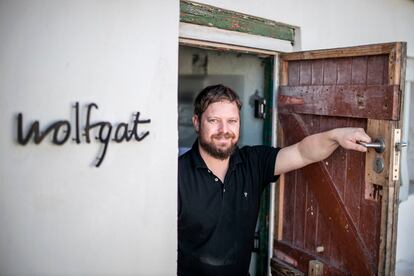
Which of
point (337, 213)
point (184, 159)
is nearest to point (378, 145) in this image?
point (337, 213)

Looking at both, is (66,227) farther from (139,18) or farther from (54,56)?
(139,18)

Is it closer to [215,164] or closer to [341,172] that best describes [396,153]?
[341,172]

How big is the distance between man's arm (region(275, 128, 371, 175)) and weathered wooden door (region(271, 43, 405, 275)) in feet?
0.31

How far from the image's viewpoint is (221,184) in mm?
2688

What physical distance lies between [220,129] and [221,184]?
38 centimetres

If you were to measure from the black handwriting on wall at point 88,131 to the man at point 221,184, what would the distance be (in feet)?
2.19

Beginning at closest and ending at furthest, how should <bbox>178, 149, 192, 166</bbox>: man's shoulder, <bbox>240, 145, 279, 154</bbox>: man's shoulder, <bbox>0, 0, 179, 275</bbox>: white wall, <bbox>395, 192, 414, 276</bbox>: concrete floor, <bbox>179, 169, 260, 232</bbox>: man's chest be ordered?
<bbox>0, 0, 179, 275</bbox>: white wall < <bbox>179, 169, 260, 232</bbox>: man's chest < <bbox>178, 149, 192, 166</bbox>: man's shoulder < <bbox>240, 145, 279, 154</bbox>: man's shoulder < <bbox>395, 192, 414, 276</bbox>: concrete floor

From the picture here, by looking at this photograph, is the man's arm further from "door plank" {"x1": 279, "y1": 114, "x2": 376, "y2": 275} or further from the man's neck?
the man's neck

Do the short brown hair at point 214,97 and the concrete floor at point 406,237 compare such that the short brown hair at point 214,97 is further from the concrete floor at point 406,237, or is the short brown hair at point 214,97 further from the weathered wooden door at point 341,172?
the concrete floor at point 406,237

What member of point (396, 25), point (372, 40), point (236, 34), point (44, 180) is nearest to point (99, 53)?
point (44, 180)

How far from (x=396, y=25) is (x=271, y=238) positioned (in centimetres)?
244

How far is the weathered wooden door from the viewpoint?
2209 millimetres

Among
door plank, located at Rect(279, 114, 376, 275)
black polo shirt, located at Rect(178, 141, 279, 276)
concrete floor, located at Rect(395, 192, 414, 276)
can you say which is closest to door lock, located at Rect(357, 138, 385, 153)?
door plank, located at Rect(279, 114, 376, 275)

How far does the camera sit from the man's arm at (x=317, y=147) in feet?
7.39
